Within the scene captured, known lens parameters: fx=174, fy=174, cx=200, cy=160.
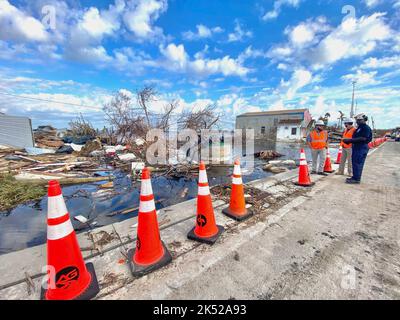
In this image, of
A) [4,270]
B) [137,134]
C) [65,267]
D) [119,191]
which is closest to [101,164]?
[137,134]

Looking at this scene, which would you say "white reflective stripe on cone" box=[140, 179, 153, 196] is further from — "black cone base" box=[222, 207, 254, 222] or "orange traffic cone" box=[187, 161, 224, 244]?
"black cone base" box=[222, 207, 254, 222]

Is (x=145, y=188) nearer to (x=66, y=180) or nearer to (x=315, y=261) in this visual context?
(x=315, y=261)

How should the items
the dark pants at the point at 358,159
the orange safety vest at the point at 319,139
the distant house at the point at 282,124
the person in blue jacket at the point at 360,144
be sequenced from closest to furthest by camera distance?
the person in blue jacket at the point at 360,144, the dark pants at the point at 358,159, the orange safety vest at the point at 319,139, the distant house at the point at 282,124

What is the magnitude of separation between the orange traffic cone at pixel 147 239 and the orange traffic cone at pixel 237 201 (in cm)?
132

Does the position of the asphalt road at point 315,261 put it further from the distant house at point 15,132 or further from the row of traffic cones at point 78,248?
the distant house at point 15,132

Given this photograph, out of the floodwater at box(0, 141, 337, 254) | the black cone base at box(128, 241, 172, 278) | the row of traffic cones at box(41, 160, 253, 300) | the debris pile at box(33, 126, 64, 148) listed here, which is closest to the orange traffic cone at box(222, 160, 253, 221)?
the row of traffic cones at box(41, 160, 253, 300)

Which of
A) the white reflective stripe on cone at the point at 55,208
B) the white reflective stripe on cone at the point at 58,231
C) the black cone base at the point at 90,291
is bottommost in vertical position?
the black cone base at the point at 90,291

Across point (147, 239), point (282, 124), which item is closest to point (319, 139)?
point (147, 239)

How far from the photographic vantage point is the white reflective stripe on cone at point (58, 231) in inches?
58.1

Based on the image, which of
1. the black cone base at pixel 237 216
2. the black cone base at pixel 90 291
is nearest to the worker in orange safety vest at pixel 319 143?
the black cone base at pixel 237 216

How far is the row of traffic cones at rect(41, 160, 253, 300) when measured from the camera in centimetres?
148

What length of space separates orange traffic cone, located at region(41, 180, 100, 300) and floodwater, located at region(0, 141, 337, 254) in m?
1.64
